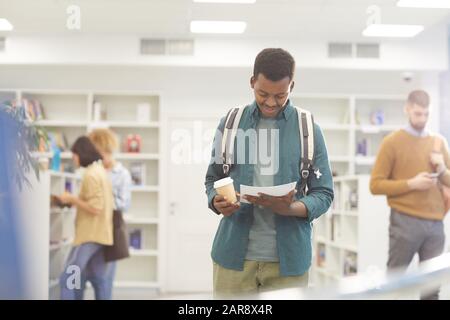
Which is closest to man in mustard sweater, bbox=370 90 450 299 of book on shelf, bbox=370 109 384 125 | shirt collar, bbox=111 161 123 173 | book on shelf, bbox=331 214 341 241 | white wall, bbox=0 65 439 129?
white wall, bbox=0 65 439 129

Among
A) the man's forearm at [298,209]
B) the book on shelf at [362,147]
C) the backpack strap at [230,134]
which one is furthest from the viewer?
the book on shelf at [362,147]

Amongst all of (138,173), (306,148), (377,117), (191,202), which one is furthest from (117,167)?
(377,117)

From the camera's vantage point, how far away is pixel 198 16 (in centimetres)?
186

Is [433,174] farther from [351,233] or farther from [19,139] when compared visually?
[351,233]

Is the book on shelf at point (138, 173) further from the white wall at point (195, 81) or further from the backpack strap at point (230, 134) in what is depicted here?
the backpack strap at point (230, 134)

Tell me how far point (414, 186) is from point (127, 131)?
4.07ft

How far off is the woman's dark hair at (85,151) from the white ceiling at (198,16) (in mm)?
575

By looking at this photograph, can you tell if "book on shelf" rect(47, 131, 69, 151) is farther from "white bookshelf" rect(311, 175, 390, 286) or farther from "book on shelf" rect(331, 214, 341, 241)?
"book on shelf" rect(331, 214, 341, 241)

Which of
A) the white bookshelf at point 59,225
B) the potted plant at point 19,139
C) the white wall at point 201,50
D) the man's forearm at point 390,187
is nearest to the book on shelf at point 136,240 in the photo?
the white bookshelf at point 59,225

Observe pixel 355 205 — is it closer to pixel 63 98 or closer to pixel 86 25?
pixel 63 98

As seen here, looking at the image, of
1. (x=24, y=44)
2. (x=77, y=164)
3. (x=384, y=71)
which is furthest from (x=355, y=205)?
(x=24, y=44)

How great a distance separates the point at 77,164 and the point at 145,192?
773mm

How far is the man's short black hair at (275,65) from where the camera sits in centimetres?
147

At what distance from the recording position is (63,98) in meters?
2.19
